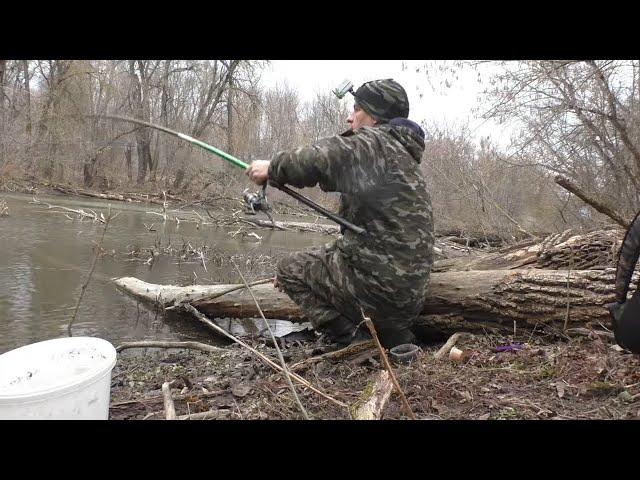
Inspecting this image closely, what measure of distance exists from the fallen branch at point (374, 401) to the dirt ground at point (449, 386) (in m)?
0.07

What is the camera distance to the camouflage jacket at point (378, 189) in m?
2.91

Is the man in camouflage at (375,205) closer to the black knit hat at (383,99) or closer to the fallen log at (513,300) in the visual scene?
the black knit hat at (383,99)

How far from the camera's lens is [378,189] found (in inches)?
122

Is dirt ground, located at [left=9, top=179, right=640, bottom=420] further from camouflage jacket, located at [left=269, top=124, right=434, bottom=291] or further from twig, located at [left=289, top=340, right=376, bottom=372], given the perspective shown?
camouflage jacket, located at [left=269, top=124, right=434, bottom=291]

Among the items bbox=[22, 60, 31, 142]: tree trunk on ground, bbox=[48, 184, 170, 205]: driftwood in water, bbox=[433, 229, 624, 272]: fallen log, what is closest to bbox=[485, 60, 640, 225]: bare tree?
bbox=[433, 229, 624, 272]: fallen log

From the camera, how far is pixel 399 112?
10.9ft

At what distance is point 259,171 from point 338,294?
3.55ft

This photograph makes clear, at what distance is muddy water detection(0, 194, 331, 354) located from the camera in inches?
188

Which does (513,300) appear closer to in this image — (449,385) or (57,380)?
(449,385)

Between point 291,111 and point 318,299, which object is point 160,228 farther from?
point 291,111

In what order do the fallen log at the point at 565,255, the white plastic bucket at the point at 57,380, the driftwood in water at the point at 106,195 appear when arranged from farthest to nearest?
the driftwood in water at the point at 106,195 < the fallen log at the point at 565,255 < the white plastic bucket at the point at 57,380

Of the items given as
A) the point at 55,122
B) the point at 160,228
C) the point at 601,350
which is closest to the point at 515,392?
the point at 601,350

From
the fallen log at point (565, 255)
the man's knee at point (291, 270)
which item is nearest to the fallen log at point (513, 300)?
the fallen log at point (565, 255)

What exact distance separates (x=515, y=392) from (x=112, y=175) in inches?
899
